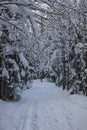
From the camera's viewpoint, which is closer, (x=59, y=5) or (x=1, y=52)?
(x=59, y=5)

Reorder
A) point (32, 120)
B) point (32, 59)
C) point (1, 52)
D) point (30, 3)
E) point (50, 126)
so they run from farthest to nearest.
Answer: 1. point (32, 59)
2. point (1, 52)
3. point (32, 120)
4. point (50, 126)
5. point (30, 3)

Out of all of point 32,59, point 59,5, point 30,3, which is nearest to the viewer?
point 30,3

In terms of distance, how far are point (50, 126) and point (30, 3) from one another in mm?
7074

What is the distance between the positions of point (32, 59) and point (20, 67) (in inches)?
226

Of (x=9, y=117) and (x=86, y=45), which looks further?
(x=86, y=45)

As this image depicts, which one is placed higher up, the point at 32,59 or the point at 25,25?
the point at 25,25

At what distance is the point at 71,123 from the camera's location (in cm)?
1198

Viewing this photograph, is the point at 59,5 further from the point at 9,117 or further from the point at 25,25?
the point at 9,117

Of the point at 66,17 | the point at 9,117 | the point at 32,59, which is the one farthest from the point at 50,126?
the point at 32,59

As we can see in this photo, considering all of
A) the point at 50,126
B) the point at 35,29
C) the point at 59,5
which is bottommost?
the point at 50,126

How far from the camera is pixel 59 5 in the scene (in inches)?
237

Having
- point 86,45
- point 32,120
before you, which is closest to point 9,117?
point 32,120

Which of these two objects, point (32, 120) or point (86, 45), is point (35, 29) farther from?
point (86, 45)

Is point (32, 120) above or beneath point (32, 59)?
above
